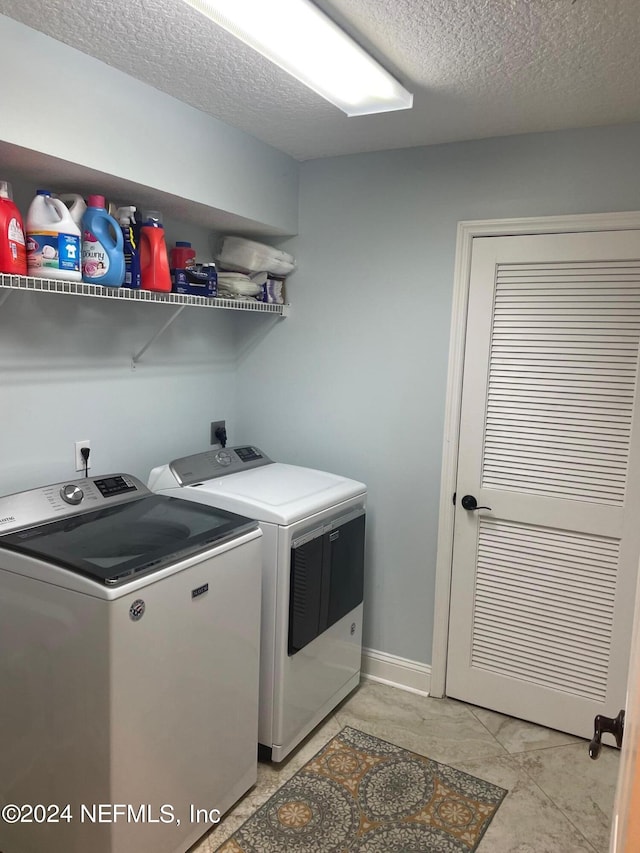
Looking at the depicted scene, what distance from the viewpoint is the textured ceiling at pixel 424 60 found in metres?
1.57

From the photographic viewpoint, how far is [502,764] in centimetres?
243

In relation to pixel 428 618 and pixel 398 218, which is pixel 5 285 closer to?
pixel 398 218

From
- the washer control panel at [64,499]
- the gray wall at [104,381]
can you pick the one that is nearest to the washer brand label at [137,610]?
the washer control panel at [64,499]

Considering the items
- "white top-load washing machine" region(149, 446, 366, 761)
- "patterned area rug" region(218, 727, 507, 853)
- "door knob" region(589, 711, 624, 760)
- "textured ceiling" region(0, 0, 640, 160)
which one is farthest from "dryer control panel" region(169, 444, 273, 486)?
"door knob" region(589, 711, 624, 760)

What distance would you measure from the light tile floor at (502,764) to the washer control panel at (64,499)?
1.14m

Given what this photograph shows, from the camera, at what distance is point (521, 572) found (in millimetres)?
2662

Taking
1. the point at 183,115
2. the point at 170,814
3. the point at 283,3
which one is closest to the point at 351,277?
the point at 183,115

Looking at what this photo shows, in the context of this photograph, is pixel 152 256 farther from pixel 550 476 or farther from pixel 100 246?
pixel 550 476

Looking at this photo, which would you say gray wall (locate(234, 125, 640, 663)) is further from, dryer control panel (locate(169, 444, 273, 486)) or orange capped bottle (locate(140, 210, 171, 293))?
orange capped bottle (locate(140, 210, 171, 293))

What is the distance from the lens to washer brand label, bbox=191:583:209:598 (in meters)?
1.86

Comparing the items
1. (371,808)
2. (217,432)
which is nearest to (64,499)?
(217,432)

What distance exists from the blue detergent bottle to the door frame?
1.38m

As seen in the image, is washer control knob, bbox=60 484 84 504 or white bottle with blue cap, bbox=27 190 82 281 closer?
white bottle with blue cap, bbox=27 190 82 281

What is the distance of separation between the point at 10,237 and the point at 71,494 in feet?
2.73
